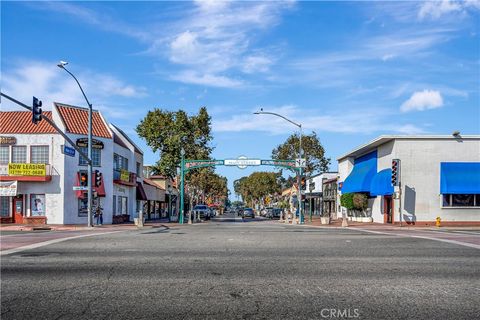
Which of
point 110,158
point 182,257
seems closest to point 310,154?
point 110,158

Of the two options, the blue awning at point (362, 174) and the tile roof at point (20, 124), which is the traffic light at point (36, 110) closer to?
the tile roof at point (20, 124)

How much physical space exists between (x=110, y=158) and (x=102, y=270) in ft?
111

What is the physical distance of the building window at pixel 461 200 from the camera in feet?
132

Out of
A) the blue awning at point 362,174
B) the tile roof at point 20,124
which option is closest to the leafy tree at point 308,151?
the blue awning at point 362,174

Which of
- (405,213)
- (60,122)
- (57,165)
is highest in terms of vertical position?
(60,122)

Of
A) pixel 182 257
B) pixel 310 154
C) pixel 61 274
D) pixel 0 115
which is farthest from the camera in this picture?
pixel 310 154

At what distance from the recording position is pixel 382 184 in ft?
141

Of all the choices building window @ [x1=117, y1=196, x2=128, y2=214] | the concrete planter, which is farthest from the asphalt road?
building window @ [x1=117, y1=196, x2=128, y2=214]

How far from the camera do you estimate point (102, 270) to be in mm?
11766

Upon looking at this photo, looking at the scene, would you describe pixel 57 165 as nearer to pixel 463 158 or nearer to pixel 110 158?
pixel 110 158

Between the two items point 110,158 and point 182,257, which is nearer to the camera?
point 182,257

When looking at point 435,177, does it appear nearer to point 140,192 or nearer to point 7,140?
point 140,192

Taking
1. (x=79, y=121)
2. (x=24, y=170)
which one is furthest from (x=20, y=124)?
(x=79, y=121)

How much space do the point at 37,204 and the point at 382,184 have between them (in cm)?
2897
